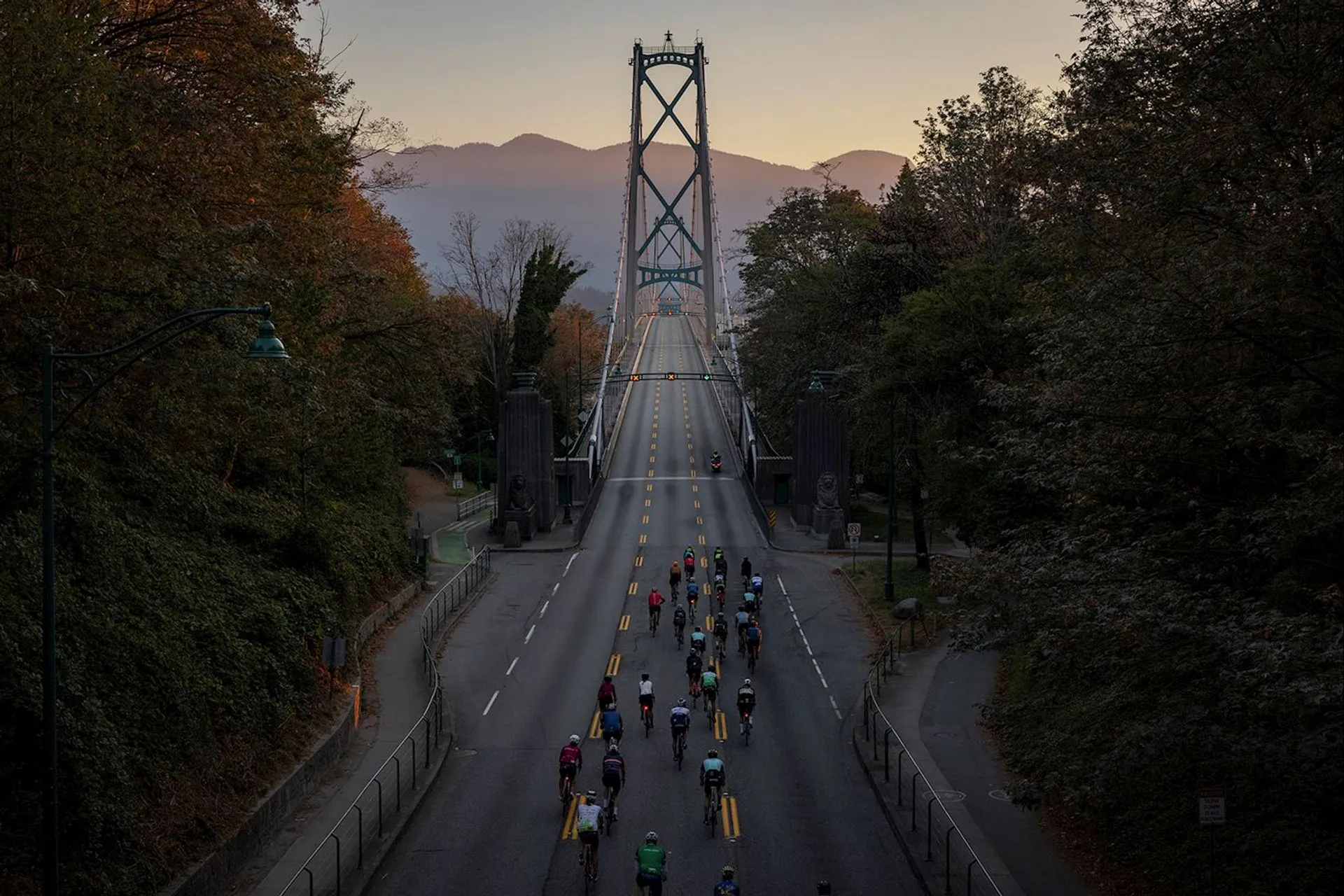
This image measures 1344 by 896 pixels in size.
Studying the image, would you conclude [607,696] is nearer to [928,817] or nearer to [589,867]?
[589,867]

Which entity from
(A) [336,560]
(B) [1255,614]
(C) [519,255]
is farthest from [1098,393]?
(C) [519,255]

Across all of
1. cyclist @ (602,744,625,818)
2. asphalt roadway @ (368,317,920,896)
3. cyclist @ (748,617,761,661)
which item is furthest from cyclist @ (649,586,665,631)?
cyclist @ (602,744,625,818)

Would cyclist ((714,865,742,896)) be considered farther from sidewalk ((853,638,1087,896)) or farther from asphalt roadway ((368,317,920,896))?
sidewalk ((853,638,1087,896))

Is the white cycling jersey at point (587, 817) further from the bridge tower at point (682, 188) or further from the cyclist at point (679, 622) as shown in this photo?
the bridge tower at point (682, 188)

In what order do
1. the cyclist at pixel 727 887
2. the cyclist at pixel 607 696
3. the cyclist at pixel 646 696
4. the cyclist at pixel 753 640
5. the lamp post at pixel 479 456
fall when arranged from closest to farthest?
the cyclist at pixel 727 887 → the cyclist at pixel 607 696 → the cyclist at pixel 646 696 → the cyclist at pixel 753 640 → the lamp post at pixel 479 456

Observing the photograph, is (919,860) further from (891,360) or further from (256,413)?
(891,360)

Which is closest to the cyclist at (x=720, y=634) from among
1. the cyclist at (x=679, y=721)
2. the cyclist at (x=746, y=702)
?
the cyclist at (x=746, y=702)

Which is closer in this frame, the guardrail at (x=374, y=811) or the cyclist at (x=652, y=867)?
the cyclist at (x=652, y=867)
